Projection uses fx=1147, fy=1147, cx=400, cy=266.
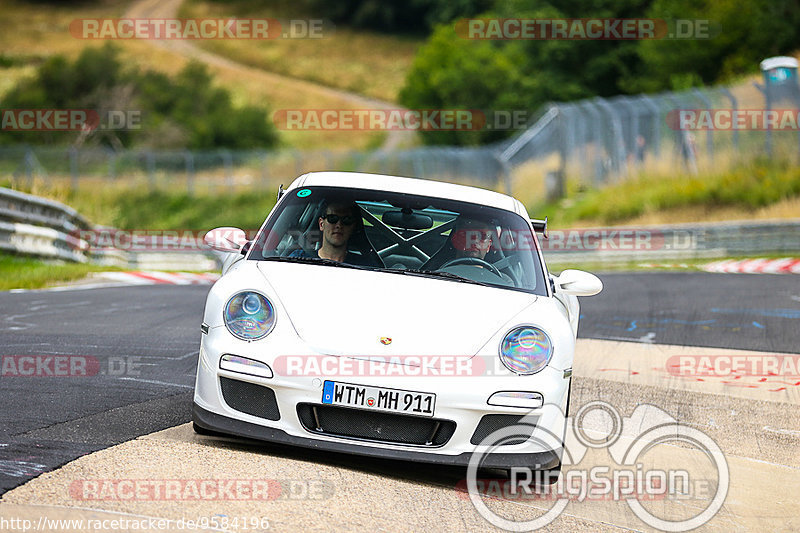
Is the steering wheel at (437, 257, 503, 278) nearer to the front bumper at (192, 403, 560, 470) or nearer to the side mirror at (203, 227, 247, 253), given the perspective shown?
the side mirror at (203, 227, 247, 253)

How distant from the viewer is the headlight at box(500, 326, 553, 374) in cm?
548

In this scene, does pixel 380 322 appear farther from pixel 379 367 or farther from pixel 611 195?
pixel 611 195

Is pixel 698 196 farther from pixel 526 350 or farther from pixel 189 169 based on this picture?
pixel 526 350

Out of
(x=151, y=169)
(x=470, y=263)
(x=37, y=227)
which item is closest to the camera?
(x=470, y=263)

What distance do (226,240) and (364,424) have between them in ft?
5.64

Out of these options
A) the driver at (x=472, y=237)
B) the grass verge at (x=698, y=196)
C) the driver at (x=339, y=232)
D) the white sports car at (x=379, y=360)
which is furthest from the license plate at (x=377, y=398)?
the grass verge at (x=698, y=196)

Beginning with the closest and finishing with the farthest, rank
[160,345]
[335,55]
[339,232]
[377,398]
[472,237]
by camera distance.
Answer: [377,398], [339,232], [472,237], [160,345], [335,55]

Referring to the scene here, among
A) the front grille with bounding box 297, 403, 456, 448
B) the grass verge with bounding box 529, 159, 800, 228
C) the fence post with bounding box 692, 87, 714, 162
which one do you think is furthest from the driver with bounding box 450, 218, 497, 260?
the fence post with bounding box 692, 87, 714, 162

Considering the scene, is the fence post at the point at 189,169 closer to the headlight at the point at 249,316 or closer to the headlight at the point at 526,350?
the headlight at the point at 249,316

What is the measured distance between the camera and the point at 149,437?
563 centimetres

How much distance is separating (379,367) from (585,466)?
1.66m

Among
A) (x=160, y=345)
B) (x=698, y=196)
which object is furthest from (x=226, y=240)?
(x=698, y=196)

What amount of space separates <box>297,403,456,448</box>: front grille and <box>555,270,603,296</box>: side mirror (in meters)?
1.53

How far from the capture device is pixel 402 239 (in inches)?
278
